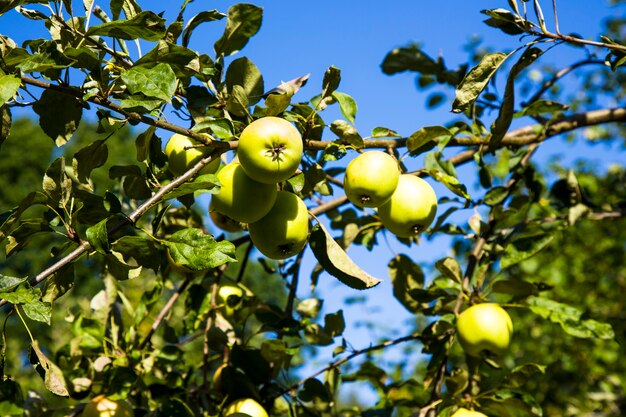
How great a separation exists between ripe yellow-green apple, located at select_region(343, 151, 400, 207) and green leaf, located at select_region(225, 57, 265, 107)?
0.25 m

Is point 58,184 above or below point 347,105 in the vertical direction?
below

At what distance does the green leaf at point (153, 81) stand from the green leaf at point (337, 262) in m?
0.43

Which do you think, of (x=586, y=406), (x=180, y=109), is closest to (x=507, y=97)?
(x=180, y=109)

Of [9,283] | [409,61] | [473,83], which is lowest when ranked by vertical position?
[9,283]

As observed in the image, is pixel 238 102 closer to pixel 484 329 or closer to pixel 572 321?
pixel 484 329

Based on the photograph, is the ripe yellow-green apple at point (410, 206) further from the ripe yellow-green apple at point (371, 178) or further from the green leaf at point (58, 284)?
the green leaf at point (58, 284)

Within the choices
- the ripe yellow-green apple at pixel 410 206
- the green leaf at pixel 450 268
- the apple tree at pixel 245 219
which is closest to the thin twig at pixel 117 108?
the apple tree at pixel 245 219

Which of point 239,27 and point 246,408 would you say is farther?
point 246,408

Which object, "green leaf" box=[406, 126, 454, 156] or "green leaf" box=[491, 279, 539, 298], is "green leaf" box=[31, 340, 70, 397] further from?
"green leaf" box=[491, 279, 539, 298]

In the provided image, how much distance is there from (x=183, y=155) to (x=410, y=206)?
506mm

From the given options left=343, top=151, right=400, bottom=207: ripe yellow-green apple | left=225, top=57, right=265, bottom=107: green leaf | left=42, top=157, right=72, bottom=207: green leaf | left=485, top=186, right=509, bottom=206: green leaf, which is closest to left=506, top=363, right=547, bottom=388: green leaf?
left=485, top=186, right=509, bottom=206: green leaf

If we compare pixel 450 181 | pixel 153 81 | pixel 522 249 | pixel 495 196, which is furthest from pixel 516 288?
pixel 153 81

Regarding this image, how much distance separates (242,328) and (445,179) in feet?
2.51

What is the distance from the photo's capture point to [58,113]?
1217 mm
